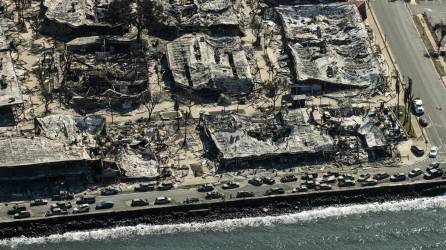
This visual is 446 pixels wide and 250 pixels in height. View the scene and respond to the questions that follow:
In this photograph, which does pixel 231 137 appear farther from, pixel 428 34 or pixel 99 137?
pixel 428 34

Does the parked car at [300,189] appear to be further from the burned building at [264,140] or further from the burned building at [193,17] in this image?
the burned building at [193,17]

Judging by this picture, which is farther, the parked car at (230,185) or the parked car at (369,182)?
the parked car at (369,182)

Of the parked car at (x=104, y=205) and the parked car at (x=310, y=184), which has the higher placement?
the parked car at (x=310, y=184)

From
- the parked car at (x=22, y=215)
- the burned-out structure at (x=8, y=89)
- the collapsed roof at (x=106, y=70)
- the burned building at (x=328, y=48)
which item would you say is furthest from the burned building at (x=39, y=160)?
the burned building at (x=328, y=48)

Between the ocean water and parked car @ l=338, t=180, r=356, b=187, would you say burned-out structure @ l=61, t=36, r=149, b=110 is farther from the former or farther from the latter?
parked car @ l=338, t=180, r=356, b=187

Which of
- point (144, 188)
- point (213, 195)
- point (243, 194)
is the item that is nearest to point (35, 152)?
point (144, 188)

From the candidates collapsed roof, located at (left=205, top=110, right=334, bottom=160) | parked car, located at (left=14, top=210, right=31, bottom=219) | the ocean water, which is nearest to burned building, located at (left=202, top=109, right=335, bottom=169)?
collapsed roof, located at (left=205, top=110, right=334, bottom=160)

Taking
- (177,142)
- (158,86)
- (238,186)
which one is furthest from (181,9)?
(238,186)
